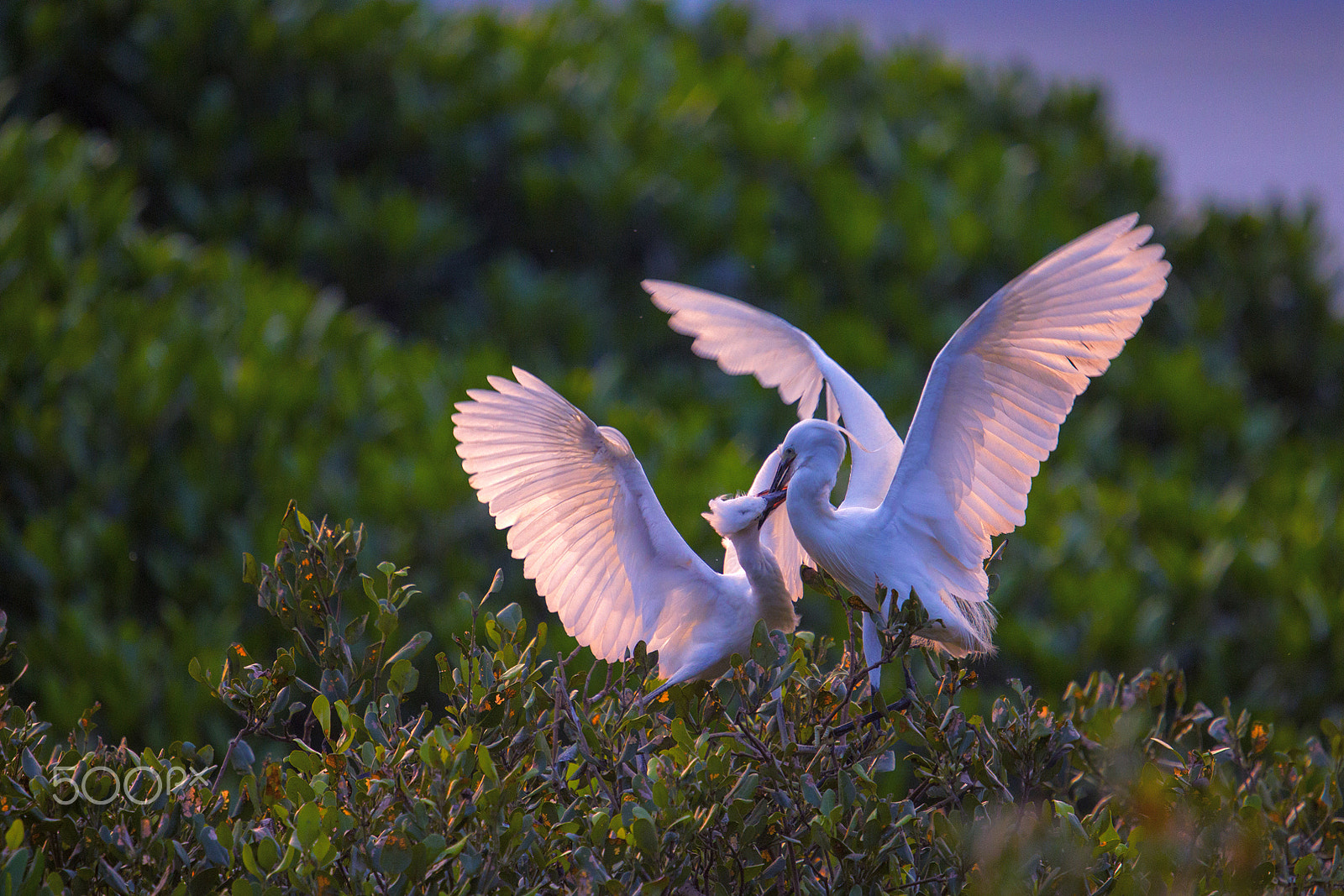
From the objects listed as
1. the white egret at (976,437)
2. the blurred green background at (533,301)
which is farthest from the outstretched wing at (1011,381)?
the blurred green background at (533,301)

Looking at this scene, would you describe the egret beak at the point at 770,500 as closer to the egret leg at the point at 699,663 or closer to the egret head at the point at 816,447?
the egret head at the point at 816,447

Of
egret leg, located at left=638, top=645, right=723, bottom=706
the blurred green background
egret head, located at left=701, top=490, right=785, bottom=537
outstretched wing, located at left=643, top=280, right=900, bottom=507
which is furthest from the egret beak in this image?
the blurred green background

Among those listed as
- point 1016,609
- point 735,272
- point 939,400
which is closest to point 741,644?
point 939,400

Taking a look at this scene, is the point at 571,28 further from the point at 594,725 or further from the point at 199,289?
the point at 594,725

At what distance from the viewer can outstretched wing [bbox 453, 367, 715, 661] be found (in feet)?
7.27

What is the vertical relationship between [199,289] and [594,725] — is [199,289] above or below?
below

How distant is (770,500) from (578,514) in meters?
0.40

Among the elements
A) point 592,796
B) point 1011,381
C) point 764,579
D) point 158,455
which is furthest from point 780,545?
point 158,455

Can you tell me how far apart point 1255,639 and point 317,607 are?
3.48m

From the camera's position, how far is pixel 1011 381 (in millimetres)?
2207

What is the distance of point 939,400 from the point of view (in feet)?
7.14

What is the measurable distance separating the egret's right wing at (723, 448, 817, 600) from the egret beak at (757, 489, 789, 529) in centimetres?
10

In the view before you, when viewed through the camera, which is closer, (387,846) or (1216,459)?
(387,846)

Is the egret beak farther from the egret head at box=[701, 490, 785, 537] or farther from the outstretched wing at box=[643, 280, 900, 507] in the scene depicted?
the outstretched wing at box=[643, 280, 900, 507]
